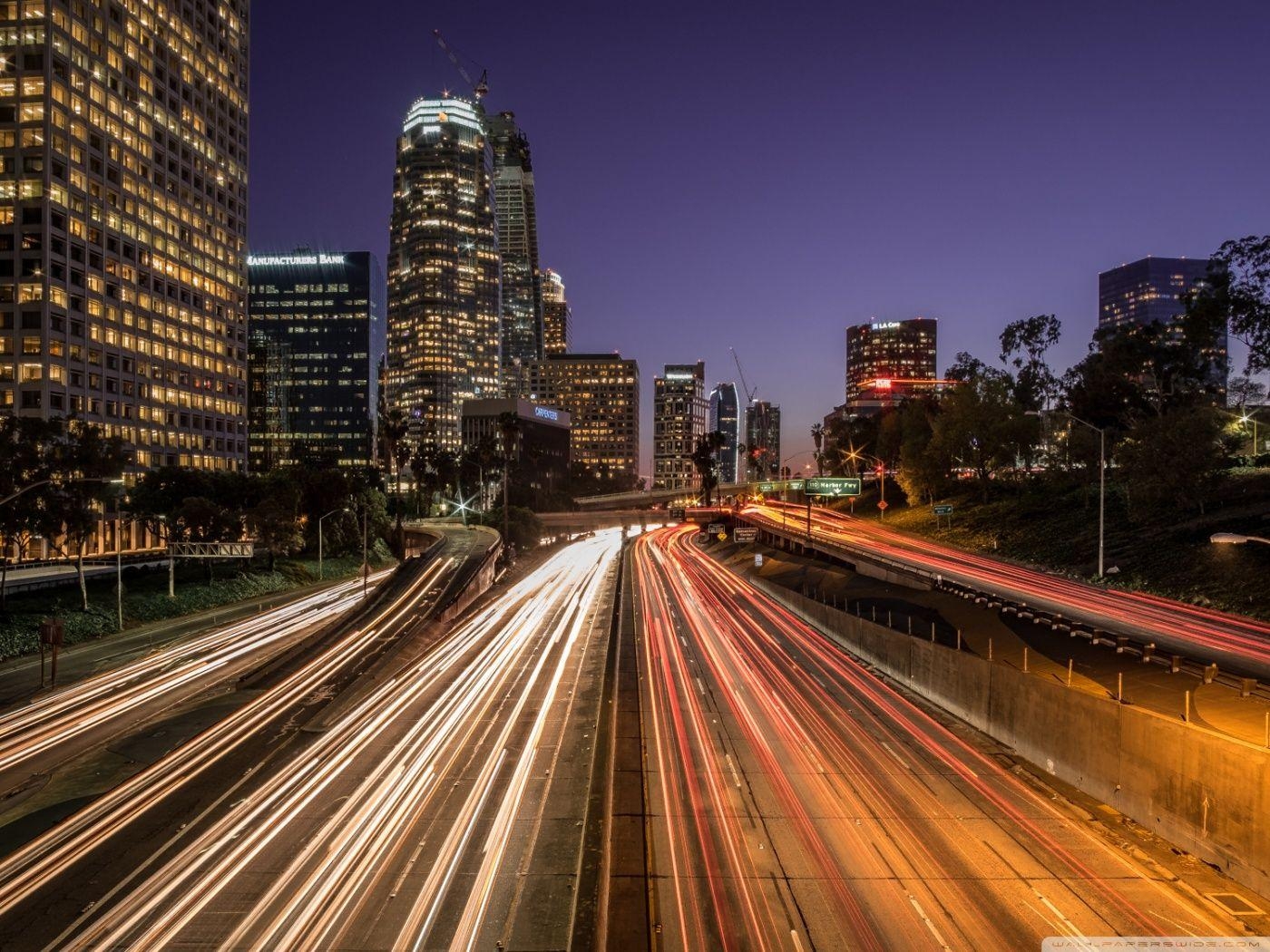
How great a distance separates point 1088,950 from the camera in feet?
42.3

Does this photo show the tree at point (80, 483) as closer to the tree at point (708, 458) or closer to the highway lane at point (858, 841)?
the highway lane at point (858, 841)

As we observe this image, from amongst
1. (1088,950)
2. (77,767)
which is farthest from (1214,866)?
(77,767)

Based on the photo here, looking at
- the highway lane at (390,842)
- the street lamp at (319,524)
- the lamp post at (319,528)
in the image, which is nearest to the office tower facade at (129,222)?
the street lamp at (319,524)

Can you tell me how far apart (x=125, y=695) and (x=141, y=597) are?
2439 cm

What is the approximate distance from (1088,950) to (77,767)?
2666 centimetres

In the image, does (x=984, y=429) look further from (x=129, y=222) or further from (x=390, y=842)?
(x=129, y=222)

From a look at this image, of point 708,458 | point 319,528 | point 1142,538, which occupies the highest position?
point 708,458

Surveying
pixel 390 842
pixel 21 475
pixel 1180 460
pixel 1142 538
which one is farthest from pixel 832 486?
pixel 390 842

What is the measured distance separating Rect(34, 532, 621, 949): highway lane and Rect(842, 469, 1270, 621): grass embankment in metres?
31.7

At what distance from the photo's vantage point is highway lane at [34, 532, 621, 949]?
13688 mm

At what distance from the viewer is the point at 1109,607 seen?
1479 inches

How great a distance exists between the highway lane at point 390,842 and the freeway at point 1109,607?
76.4ft

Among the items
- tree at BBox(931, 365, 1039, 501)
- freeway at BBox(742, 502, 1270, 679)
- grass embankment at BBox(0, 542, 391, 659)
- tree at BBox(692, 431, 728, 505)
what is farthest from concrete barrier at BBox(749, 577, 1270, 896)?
tree at BBox(692, 431, 728, 505)

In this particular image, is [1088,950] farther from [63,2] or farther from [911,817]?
[63,2]
